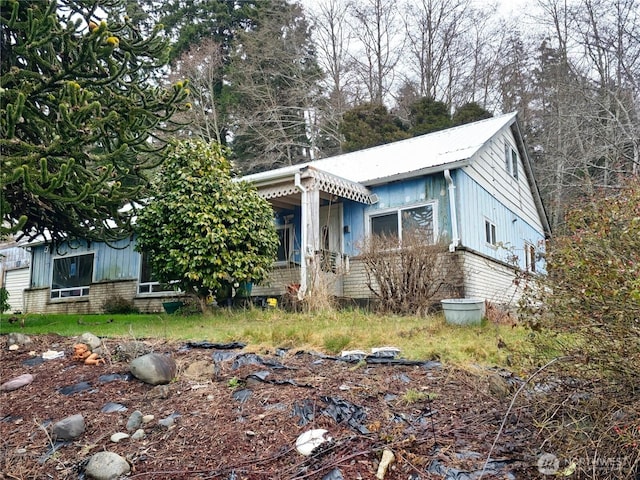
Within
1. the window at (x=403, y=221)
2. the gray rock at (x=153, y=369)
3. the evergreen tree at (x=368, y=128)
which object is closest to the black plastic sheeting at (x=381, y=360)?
the gray rock at (x=153, y=369)

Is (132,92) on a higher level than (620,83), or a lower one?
lower

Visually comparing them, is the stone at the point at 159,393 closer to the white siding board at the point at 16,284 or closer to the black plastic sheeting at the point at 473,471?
the black plastic sheeting at the point at 473,471

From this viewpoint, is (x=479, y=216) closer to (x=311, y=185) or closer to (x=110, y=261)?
(x=311, y=185)

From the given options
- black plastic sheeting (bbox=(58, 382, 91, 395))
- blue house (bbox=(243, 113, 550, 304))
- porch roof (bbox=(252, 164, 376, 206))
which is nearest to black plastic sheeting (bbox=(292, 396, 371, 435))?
black plastic sheeting (bbox=(58, 382, 91, 395))

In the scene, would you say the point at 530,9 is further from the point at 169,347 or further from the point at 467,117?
the point at 169,347

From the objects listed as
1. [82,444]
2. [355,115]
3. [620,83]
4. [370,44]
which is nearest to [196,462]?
[82,444]

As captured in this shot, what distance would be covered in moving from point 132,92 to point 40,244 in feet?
38.4

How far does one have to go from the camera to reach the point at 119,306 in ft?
46.2

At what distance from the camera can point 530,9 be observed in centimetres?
1941

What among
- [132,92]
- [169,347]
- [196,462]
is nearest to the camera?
[196,462]

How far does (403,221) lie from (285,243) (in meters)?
3.15

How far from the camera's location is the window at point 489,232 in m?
12.0

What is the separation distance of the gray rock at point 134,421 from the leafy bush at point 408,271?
221 inches

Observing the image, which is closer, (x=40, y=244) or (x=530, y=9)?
Answer: (x=40, y=244)
